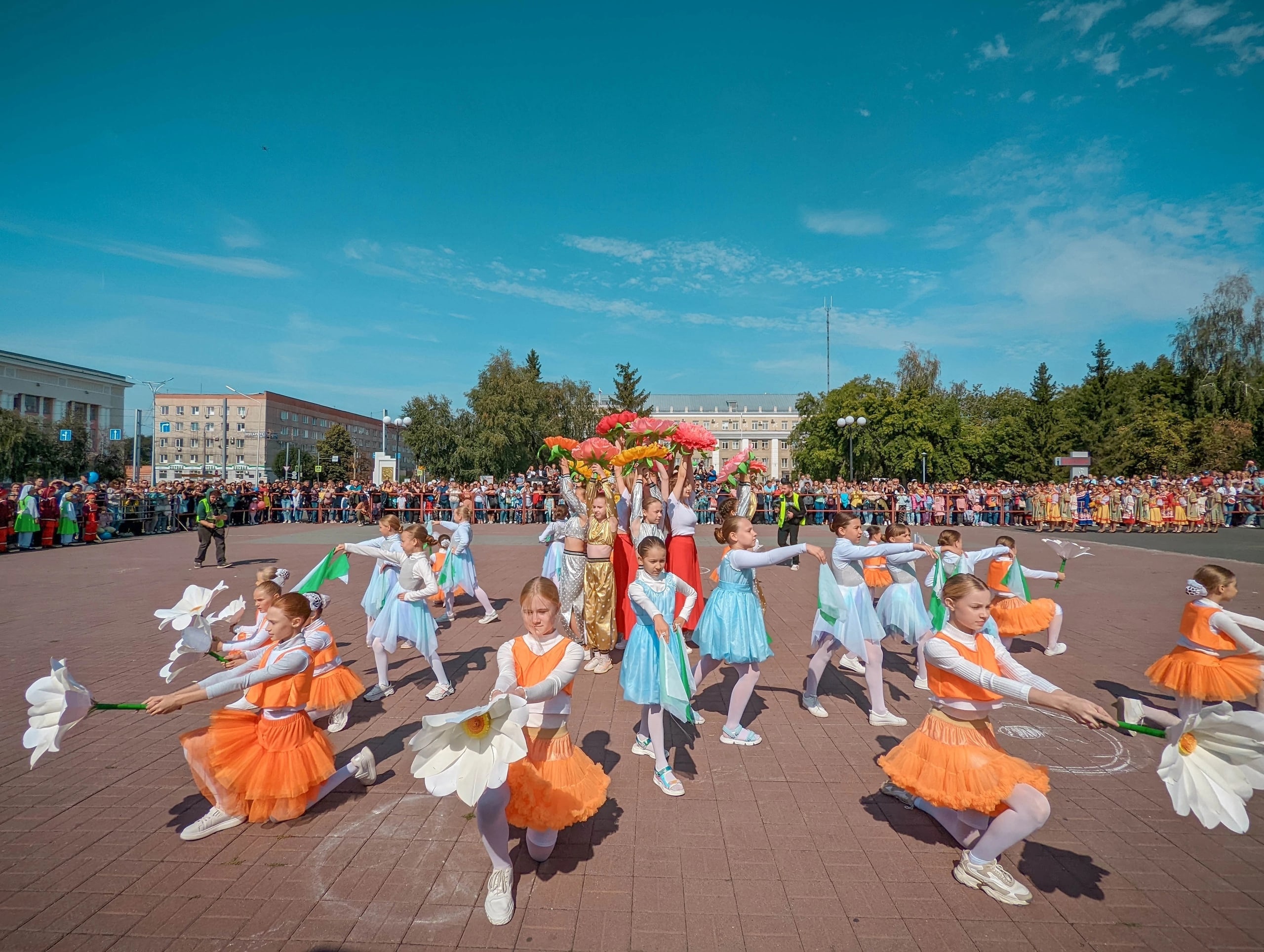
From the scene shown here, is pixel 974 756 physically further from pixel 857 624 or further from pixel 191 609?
pixel 191 609

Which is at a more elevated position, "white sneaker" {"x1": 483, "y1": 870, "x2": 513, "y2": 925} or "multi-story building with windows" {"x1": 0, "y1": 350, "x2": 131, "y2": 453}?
"multi-story building with windows" {"x1": 0, "y1": 350, "x2": 131, "y2": 453}

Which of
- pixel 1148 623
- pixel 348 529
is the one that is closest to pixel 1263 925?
pixel 1148 623

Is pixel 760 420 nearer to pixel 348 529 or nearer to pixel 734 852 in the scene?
pixel 348 529

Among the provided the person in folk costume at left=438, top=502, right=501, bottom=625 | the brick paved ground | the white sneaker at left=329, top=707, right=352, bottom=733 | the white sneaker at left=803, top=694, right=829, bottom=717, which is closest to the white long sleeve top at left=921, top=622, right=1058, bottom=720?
the brick paved ground

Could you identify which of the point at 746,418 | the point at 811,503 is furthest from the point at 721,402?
the point at 811,503

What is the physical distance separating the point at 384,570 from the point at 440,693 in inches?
61.4

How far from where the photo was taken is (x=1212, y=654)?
5.17 m

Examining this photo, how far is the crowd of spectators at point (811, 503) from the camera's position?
25359 millimetres

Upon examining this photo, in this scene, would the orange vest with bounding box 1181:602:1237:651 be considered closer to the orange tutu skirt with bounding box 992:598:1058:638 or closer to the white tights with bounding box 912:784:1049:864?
the orange tutu skirt with bounding box 992:598:1058:638

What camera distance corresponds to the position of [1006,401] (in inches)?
2621

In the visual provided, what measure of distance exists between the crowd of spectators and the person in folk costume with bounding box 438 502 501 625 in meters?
13.9

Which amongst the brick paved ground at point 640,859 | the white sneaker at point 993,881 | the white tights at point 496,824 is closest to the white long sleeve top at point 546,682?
the white tights at point 496,824

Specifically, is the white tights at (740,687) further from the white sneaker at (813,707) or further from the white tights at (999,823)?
the white tights at (999,823)

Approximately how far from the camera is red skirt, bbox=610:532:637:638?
7.87m
